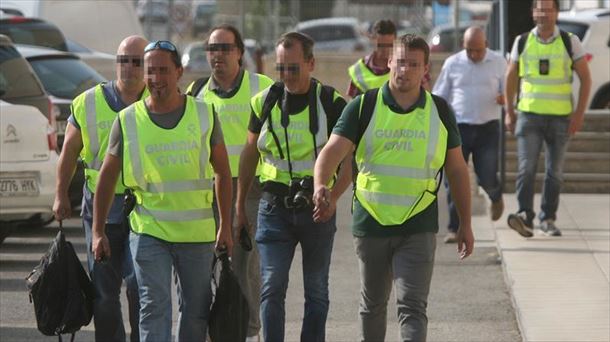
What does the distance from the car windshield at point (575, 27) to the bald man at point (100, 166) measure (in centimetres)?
1323

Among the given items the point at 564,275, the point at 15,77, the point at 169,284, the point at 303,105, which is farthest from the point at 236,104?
the point at 15,77

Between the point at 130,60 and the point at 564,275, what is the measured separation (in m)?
4.48

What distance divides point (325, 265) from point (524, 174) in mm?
5282

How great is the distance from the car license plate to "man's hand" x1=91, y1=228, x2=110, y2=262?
509 centimetres

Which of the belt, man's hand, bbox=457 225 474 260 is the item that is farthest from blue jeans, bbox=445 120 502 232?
man's hand, bbox=457 225 474 260

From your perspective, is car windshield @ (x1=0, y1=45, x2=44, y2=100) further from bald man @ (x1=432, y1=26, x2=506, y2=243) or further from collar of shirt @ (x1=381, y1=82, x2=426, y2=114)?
collar of shirt @ (x1=381, y1=82, x2=426, y2=114)

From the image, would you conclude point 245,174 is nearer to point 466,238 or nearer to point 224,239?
point 224,239

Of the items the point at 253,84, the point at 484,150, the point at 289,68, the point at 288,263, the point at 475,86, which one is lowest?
the point at 484,150

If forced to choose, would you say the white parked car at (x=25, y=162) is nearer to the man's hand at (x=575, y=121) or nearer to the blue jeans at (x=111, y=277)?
the man's hand at (x=575, y=121)

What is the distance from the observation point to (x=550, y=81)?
42.7 feet

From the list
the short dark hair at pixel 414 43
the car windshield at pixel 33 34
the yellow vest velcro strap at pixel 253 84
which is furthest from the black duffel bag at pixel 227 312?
the car windshield at pixel 33 34

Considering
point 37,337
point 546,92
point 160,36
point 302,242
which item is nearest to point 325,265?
point 302,242

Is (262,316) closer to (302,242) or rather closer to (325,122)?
(302,242)

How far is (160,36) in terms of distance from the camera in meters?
33.0
